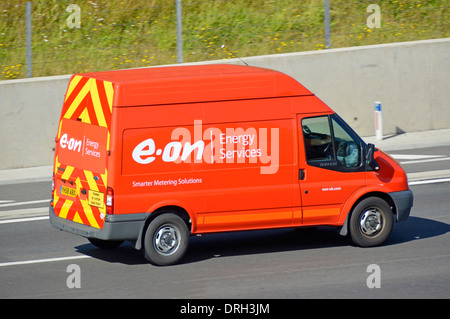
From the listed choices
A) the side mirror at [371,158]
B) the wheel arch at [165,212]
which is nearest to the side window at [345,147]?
the side mirror at [371,158]

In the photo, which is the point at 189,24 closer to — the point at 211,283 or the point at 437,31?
the point at 437,31

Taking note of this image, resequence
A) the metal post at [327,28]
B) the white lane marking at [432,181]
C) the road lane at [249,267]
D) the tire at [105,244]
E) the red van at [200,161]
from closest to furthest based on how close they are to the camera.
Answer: the road lane at [249,267] < the red van at [200,161] < the tire at [105,244] < the white lane marking at [432,181] < the metal post at [327,28]

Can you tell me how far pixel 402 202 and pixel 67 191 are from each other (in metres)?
4.14

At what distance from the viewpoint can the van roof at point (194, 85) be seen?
9.57 metres

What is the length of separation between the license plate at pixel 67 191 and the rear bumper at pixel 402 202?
12.7ft

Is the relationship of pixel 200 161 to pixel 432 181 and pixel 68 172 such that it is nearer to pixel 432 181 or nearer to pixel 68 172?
pixel 68 172

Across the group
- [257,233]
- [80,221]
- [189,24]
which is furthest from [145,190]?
[189,24]

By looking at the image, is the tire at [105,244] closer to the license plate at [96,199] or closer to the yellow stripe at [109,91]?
the license plate at [96,199]

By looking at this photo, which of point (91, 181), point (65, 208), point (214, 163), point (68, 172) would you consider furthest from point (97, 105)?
point (214, 163)

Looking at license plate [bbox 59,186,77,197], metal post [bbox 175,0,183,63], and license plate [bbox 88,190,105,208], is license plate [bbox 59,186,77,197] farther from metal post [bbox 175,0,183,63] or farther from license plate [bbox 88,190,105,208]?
metal post [bbox 175,0,183,63]

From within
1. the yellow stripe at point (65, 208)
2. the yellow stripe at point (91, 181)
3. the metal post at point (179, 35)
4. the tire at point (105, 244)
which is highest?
the metal post at point (179, 35)

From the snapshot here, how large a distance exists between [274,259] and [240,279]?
97 centimetres

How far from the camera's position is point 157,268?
32.4 feet

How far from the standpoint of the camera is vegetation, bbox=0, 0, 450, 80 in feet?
60.6
